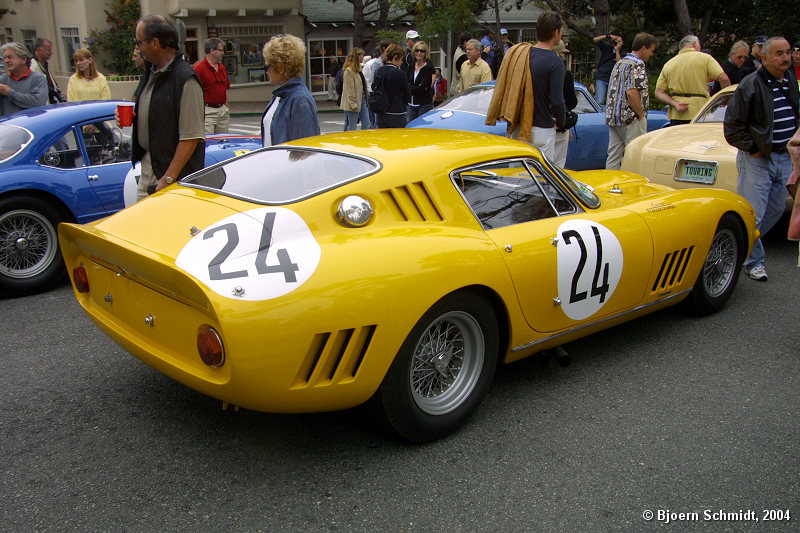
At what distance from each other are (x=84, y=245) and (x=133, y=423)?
0.89 metres

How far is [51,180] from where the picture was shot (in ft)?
18.1

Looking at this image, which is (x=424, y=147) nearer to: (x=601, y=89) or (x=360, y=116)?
(x=360, y=116)

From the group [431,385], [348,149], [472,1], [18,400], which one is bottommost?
[18,400]

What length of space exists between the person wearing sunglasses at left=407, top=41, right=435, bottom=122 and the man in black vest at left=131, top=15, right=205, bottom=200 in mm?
6676

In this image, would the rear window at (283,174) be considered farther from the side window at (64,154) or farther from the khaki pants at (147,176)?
the side window at (64,154)

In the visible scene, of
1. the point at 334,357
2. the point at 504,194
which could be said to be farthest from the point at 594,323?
the point at 334,357

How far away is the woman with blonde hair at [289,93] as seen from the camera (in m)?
5.06

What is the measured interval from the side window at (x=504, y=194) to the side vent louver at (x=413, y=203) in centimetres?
26

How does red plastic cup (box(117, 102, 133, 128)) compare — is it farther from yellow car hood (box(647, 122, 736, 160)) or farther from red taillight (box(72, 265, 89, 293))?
yellow car hood (box(647, 122, 736, 160))

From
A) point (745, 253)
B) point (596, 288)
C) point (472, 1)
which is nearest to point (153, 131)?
point (596, 288)

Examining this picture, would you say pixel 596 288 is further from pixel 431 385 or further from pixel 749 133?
pixel 749 133

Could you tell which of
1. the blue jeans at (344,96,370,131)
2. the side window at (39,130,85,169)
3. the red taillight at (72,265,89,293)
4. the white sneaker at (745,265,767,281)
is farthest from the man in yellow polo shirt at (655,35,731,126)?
the red taillight at (72,265,89,293)

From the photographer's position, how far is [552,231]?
3.72 metres

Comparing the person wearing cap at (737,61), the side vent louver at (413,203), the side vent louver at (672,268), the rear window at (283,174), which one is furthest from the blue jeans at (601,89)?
the side vent louver at (413,203)
